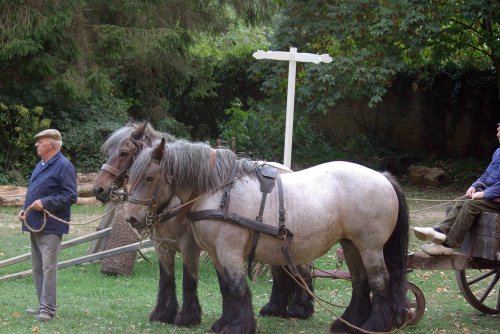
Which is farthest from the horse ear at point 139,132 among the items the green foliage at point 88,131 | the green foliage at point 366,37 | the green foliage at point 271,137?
the green foliage at point 271,137

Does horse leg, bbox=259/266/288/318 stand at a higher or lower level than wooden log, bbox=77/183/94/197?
higher

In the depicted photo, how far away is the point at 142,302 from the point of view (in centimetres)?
867

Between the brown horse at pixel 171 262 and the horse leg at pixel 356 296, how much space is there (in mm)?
786

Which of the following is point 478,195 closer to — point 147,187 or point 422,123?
point 147,187

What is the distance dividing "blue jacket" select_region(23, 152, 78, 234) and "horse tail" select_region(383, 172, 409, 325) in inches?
118

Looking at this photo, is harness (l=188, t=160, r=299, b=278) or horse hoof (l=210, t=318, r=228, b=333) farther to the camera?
horse hoof (l=210, t=318, r=228, b=333)

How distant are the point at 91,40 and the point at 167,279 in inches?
466

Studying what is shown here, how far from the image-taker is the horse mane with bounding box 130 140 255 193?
6.82 metres

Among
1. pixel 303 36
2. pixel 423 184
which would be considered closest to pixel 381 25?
pixel 303 36

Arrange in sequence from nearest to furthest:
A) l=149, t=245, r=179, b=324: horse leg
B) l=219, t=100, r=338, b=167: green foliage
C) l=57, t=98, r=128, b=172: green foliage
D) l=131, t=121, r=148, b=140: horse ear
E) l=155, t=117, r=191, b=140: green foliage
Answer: l=149, t=245, r=179, b=324: horse leg
l=131, t=121, r=148, b=140: horse ear
l=57, t=98, r=128, b=172: green foliage
l=219, t=100, r=338, b=167: green foliage
l=155, t=117, r=191, b=140: green foliage

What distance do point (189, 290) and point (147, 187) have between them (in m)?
1.24

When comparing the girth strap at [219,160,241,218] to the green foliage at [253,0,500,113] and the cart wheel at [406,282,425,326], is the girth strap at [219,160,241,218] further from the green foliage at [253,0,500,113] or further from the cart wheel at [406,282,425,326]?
the green foliage at [253,0,500,113]

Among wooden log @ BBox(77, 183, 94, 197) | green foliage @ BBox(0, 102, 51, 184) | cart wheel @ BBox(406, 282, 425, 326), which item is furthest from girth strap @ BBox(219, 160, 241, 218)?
green foliage @ BBox(0, 102, 51, 184)

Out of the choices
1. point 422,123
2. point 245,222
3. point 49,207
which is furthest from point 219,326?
point 422,123
